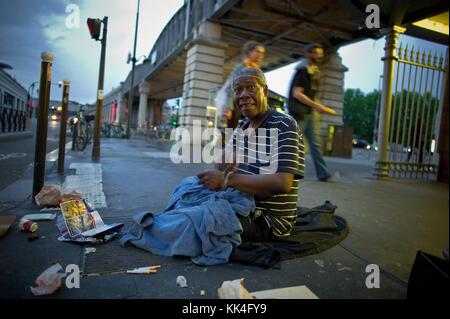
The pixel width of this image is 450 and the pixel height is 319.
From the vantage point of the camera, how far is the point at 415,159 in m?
7.33

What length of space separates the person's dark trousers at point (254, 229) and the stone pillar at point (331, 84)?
14.4 metres

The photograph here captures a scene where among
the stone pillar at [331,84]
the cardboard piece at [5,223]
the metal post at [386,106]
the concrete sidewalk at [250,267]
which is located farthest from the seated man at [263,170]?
the stone pillar at [331,84]

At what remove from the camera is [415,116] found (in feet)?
23.8

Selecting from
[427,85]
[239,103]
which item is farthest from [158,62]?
[239,103]

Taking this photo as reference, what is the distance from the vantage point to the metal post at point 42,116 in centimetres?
312

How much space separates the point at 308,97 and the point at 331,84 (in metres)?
11.6

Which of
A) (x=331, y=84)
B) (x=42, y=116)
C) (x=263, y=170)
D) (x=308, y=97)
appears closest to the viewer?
(x=263, y=170)

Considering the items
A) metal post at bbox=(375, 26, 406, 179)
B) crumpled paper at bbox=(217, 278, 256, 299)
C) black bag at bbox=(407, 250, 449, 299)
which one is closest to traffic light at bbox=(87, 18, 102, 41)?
metal post at bbox=(375, 26, 406, 179)

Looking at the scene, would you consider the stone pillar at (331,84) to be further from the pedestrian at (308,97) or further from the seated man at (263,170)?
the seated man at (263,170)

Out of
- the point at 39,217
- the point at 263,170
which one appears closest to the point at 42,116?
the point at 39,217

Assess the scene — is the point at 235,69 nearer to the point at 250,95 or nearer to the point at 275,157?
the point at 250,95

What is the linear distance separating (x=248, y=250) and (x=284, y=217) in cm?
44

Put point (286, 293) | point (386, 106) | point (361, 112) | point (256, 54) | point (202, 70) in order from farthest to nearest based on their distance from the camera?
point (361, 112) → point (202, 70) → point (386, 106) → point (256, 54) → point (286, 293)
